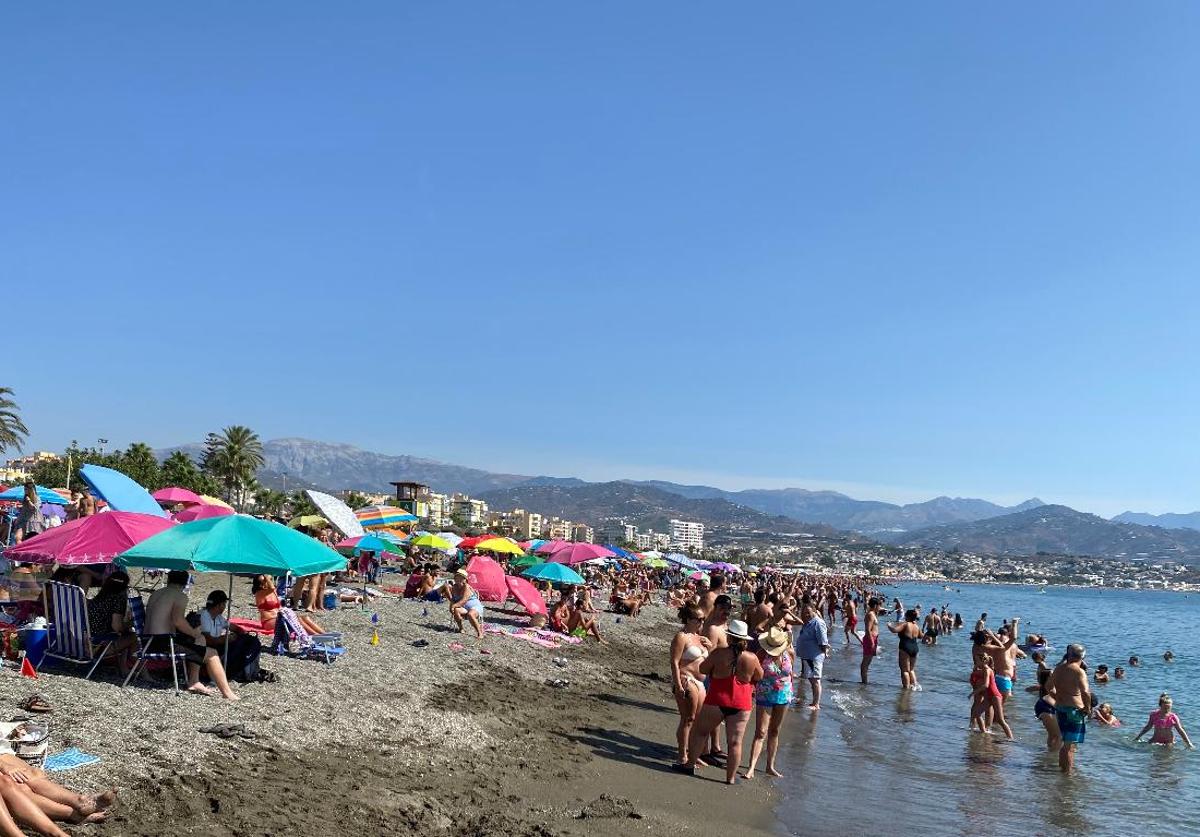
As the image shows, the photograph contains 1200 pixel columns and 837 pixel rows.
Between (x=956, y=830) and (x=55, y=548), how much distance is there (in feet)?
29.4

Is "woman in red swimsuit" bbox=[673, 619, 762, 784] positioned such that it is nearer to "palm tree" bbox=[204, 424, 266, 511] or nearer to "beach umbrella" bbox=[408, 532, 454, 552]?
"beach umbrella" bbox=[408, 532, 454, 552]

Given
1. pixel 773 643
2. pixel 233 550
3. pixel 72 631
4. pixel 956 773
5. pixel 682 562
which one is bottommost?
pixel 682 562

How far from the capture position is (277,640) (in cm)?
1038

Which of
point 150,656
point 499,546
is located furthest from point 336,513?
point 499,546

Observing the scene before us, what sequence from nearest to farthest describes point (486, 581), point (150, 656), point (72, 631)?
point (150, 656) < point (72, 631) < point (486, 581)

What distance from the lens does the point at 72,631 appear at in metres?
8.12

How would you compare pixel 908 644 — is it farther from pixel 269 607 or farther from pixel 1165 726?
pixel 269 607

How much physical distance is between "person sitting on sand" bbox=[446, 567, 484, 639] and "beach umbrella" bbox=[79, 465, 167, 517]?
515cm

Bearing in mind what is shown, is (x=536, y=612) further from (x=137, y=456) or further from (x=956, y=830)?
(x=137, y=456)

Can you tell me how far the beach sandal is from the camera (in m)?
6.46

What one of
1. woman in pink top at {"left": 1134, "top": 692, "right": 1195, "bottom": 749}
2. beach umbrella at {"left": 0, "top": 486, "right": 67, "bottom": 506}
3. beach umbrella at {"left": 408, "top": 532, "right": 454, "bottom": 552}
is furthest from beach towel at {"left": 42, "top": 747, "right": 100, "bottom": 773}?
beach umbrella at {"left": 408, "top": 532, "right": 454, "bottom": 552}

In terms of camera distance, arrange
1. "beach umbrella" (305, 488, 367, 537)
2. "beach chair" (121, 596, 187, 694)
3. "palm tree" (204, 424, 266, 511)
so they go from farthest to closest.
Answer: "palm tree" (204, 424, 266, 511)
"beach umbrella" (305, 488, 367, 537)
"beach chair" (121, 596, 187, 694)

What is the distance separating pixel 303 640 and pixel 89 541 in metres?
2.72

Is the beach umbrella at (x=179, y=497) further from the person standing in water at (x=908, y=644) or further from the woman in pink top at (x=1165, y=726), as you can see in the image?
the woman in pink top at (x=1165, y=726)
